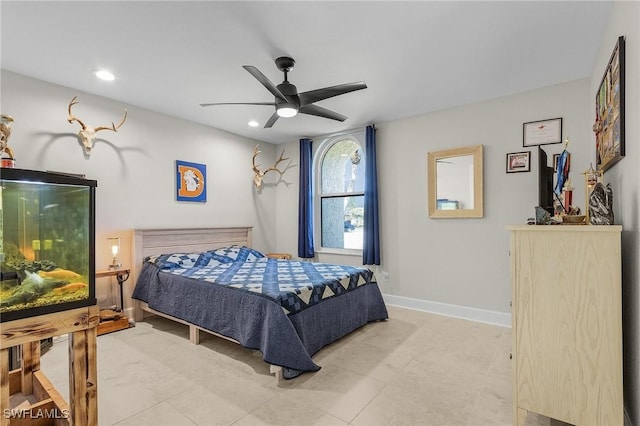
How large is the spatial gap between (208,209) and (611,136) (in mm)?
4500

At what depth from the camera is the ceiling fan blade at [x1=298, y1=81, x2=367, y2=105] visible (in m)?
2.57

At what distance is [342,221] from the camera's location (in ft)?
17.0

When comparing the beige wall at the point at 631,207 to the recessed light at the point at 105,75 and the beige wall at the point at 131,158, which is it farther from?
the beige wall at the point at 131,158

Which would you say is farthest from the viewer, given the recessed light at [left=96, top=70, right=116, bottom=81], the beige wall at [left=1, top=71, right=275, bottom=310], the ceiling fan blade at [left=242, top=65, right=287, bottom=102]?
the beige wall at [left=1, top=71, right=275, bottom=310]

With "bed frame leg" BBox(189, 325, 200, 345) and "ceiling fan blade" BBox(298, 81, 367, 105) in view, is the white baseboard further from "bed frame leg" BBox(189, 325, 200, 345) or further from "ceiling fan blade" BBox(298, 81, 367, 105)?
"ceiling fan blade" BBox(298, 81, 367, 105)

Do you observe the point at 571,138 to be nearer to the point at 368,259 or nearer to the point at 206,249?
the point at 368,259

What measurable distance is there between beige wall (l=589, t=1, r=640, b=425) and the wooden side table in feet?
13.9

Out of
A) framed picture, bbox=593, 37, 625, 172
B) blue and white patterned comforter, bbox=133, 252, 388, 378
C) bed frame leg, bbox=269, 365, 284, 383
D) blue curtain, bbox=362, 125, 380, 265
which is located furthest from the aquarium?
blue curtain, bbox=362, 125, 380, 265

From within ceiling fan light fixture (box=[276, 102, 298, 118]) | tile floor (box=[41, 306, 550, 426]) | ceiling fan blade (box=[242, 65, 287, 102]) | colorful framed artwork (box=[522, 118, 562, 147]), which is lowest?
tile floor (box=[41, 306, 550, 426])

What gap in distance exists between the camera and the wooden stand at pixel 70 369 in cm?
126

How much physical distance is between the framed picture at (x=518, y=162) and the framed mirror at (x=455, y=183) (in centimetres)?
31

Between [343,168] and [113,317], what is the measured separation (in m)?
3.75

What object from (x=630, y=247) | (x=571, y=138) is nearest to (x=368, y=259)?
(x=571, y=138)

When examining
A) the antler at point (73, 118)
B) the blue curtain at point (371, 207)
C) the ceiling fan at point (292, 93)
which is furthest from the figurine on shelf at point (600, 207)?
the antler at point (73, 118)
